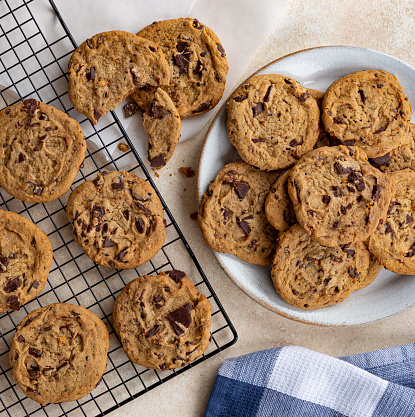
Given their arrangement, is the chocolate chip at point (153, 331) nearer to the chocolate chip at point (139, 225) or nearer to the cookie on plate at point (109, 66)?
the chocolate chip at point (139, 225)

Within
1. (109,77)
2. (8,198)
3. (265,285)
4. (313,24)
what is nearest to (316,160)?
(265,285)

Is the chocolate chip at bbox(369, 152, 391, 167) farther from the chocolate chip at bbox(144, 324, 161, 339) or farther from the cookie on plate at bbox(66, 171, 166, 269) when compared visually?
the chocolate chip at bbox(144, 324, 161, 339)

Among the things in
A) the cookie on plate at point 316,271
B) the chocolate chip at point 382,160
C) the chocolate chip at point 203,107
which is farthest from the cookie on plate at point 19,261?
the chocolate chip at point 382,160

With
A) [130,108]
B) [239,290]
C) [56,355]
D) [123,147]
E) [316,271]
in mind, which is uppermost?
[130,108]

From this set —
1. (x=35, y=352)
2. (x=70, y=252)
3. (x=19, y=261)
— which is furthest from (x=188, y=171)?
(x=35, y=352)

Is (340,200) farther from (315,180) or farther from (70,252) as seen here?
(70,252)

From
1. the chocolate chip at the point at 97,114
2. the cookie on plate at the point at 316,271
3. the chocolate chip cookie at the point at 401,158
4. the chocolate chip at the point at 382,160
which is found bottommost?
the cookie on plate at the point at 316,271
